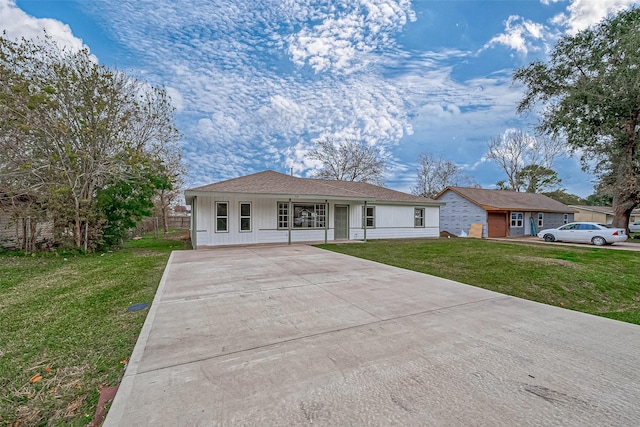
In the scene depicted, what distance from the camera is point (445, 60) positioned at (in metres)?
13.7

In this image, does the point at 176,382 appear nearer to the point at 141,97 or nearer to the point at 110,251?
the point at 110,251

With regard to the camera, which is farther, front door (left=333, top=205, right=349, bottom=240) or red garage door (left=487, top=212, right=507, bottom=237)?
red garage door (left=487, top=212, right=507, bottom=237)

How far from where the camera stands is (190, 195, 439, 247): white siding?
493 inches

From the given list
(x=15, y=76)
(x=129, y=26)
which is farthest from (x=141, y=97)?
(x=15, y=76)

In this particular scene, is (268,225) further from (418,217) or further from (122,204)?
(418,217)

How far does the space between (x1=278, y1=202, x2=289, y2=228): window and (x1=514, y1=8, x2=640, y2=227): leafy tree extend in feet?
63.4

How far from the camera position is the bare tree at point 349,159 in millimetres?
30609

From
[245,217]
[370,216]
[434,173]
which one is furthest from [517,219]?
[245,217]

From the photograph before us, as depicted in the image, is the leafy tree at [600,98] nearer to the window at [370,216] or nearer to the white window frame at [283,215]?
the window at [370,216]

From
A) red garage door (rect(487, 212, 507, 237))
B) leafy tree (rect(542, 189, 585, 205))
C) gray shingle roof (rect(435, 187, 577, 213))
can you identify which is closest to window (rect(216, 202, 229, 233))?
gray shingle roof (rect(435, 187, 577, 213))

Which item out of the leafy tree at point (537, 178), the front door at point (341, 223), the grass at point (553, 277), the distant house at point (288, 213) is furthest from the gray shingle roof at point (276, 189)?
the leafy tree at point (537, 178)

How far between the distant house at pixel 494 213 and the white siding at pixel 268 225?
7268mm

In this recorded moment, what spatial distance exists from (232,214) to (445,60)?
12.4 meters

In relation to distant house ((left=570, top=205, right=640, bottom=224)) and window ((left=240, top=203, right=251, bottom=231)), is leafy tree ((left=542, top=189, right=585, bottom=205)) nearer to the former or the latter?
distant house ((left=570, top=205, right=640, bottom=224))
